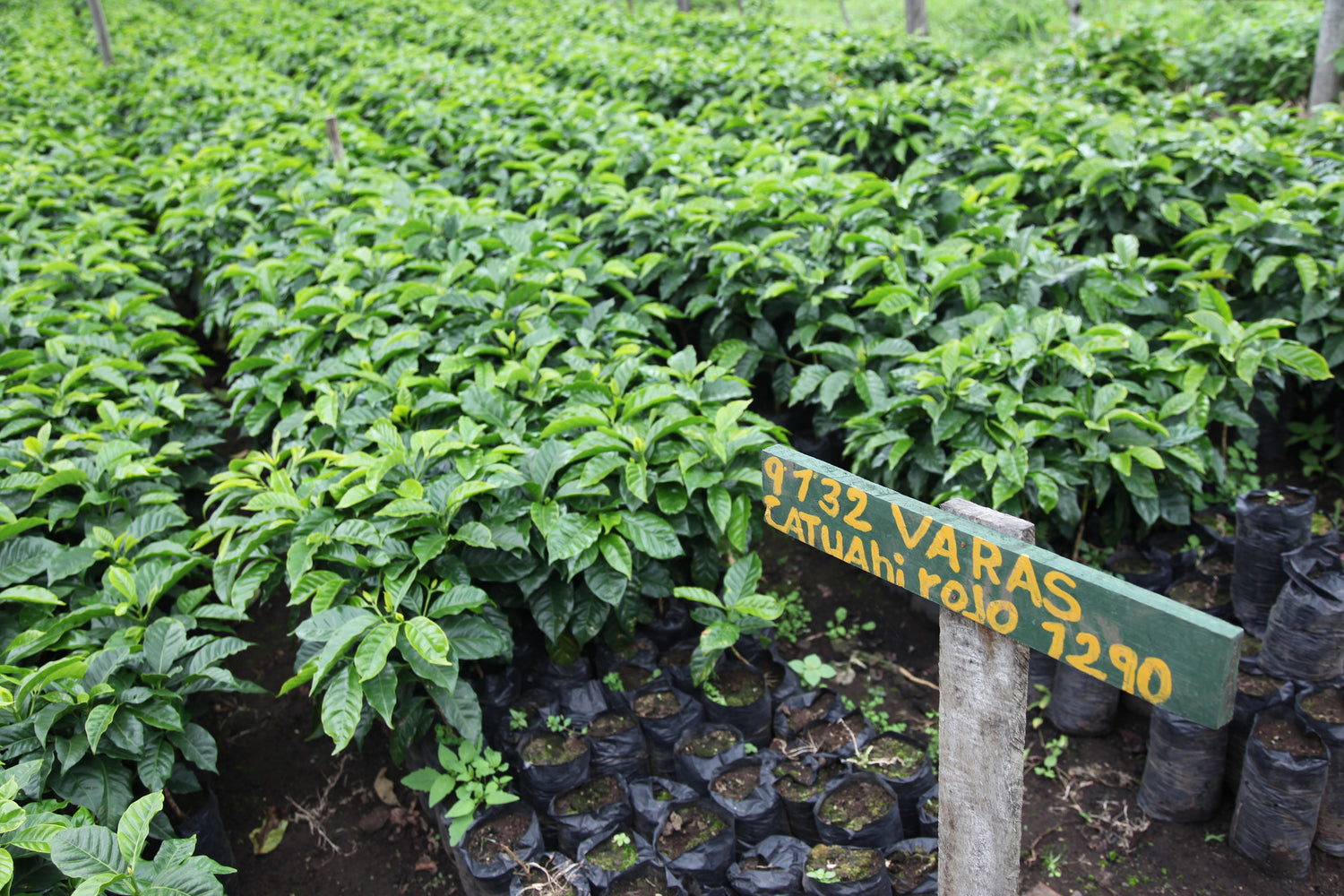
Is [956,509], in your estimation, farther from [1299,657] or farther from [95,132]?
[95,132]

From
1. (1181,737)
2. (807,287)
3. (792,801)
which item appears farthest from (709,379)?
(1181,737)

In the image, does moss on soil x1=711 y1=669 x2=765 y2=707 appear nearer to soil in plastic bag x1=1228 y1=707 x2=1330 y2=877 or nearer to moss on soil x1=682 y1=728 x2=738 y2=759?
moss on soil x1=682 y1=728 x2=738 y2=759

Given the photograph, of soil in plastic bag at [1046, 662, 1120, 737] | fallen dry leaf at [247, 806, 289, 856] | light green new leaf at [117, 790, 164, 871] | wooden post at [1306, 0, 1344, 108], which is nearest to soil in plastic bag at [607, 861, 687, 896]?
light green new leaf at [117, 790, 164, 871]

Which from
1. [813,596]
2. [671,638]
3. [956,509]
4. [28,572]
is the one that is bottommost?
[813,596]

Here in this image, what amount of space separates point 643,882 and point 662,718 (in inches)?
19.0

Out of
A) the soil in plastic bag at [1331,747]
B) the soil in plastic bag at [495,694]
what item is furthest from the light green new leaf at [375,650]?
the soil in plastic bag at [1331,747]

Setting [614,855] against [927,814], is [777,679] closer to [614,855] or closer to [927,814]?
[927,814]

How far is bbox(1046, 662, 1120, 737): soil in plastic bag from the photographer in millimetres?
2863

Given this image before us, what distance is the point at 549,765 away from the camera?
2508mm

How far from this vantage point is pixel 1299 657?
2.60 metres

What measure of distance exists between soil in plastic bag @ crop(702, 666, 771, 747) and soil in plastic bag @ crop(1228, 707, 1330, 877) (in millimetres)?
1375

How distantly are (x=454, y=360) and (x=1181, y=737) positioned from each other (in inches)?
106

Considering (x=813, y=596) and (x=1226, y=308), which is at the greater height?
(x=1226, y=308)

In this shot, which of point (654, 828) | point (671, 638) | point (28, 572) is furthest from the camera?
point (671, 638)
